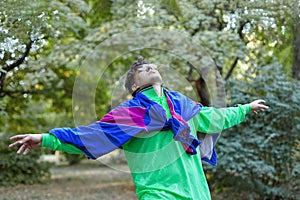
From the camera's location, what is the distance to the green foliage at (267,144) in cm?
771

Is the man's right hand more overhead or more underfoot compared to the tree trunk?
more overhead

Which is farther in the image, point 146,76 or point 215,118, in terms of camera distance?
point 215,118

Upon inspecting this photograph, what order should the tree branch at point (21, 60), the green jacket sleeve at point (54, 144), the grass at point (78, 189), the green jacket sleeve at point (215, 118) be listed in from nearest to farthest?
the green jacket sleeve at point (54, 144) < the green jacket sleeve at point (215, 118) < the tree branch at point (21, 60) < the grass at point (78, 189)

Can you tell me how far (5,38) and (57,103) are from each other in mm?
7989

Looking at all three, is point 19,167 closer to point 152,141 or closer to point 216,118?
point 216,118

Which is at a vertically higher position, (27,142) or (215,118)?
(27,142)

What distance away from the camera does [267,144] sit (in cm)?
789

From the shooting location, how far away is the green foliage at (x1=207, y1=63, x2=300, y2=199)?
25.3 ft

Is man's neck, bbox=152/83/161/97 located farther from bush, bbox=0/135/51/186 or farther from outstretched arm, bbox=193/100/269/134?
bush, bbox=0/135/51/186

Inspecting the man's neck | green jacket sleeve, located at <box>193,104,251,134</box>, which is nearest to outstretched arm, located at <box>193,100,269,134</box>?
green jacket sleeve, located at <box>193,104,251,134</box>

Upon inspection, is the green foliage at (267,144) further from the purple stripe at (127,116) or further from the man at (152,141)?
the purple stripe at (127,116)

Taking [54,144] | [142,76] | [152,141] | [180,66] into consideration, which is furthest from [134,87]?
[180,66]

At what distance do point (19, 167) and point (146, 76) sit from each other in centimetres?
929

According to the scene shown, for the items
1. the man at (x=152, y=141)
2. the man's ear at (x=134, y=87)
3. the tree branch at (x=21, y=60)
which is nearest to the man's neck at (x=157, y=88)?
the man at (x=152, y=141)
